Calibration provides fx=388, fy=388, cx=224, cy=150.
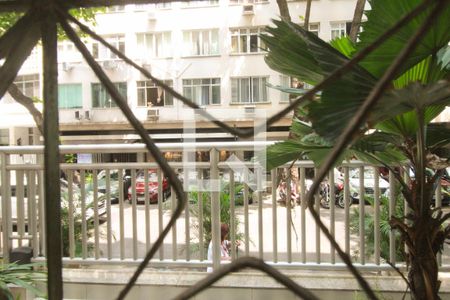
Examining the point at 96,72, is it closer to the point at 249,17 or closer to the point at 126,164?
the point at 126,164

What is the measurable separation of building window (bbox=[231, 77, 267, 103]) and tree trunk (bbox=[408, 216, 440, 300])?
742 cm

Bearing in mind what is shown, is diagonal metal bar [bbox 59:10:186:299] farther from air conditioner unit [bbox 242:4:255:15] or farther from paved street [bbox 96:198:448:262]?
air conditioner unit [bbox 242:4:255:15]

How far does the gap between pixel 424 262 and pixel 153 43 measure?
726 cm

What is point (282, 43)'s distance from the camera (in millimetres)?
867

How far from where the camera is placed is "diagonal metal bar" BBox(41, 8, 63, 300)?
313mm

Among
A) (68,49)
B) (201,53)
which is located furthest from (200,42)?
(68,49)

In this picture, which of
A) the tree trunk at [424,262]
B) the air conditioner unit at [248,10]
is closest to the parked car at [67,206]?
the tree trunk at [424,262]

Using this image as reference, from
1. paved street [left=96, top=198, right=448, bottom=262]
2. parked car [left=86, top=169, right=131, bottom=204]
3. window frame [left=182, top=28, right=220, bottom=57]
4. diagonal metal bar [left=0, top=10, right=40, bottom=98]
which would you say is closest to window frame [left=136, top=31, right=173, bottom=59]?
window frame [left=182, top=28, right=220, bottom=57]

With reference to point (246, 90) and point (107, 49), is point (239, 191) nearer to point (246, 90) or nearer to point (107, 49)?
point (107, 49)

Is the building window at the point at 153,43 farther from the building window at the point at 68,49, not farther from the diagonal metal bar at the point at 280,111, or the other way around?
the diagonal metal bar at the point at 280,111

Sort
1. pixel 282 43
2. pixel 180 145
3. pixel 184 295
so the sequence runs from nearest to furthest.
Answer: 1. pixel 184 295
2. pixel 282 43
3. pixel 180 145

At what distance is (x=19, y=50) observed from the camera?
0.33m

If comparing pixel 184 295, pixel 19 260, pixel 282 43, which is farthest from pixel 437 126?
pixel 19 260

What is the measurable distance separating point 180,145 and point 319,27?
24.7ft
